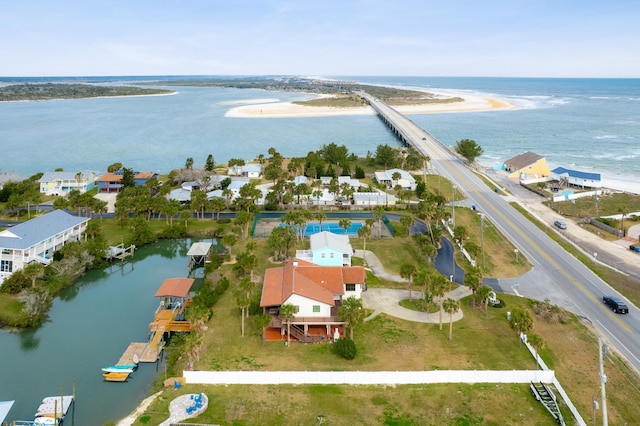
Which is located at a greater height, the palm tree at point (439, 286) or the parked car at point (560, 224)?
the palm tree at point (439, 286)

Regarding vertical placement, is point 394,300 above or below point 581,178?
below

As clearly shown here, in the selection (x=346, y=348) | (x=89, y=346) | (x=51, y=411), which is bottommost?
(x=89, y=346)

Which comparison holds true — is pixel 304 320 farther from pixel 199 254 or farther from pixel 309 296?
pixel 199 254

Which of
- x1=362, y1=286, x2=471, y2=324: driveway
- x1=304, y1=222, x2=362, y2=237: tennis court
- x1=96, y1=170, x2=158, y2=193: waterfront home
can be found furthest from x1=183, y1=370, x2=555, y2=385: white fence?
x1=96, y1=170, x2=158, y2=193: waterfront home

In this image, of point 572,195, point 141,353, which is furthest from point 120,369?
point 572,195

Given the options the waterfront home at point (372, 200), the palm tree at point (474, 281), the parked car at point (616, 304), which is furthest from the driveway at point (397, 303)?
the waterfront home at point (372, 200)

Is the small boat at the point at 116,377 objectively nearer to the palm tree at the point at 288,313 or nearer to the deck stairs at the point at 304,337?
the palm tree at the point at 288,313

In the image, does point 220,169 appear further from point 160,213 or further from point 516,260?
point 516,260
